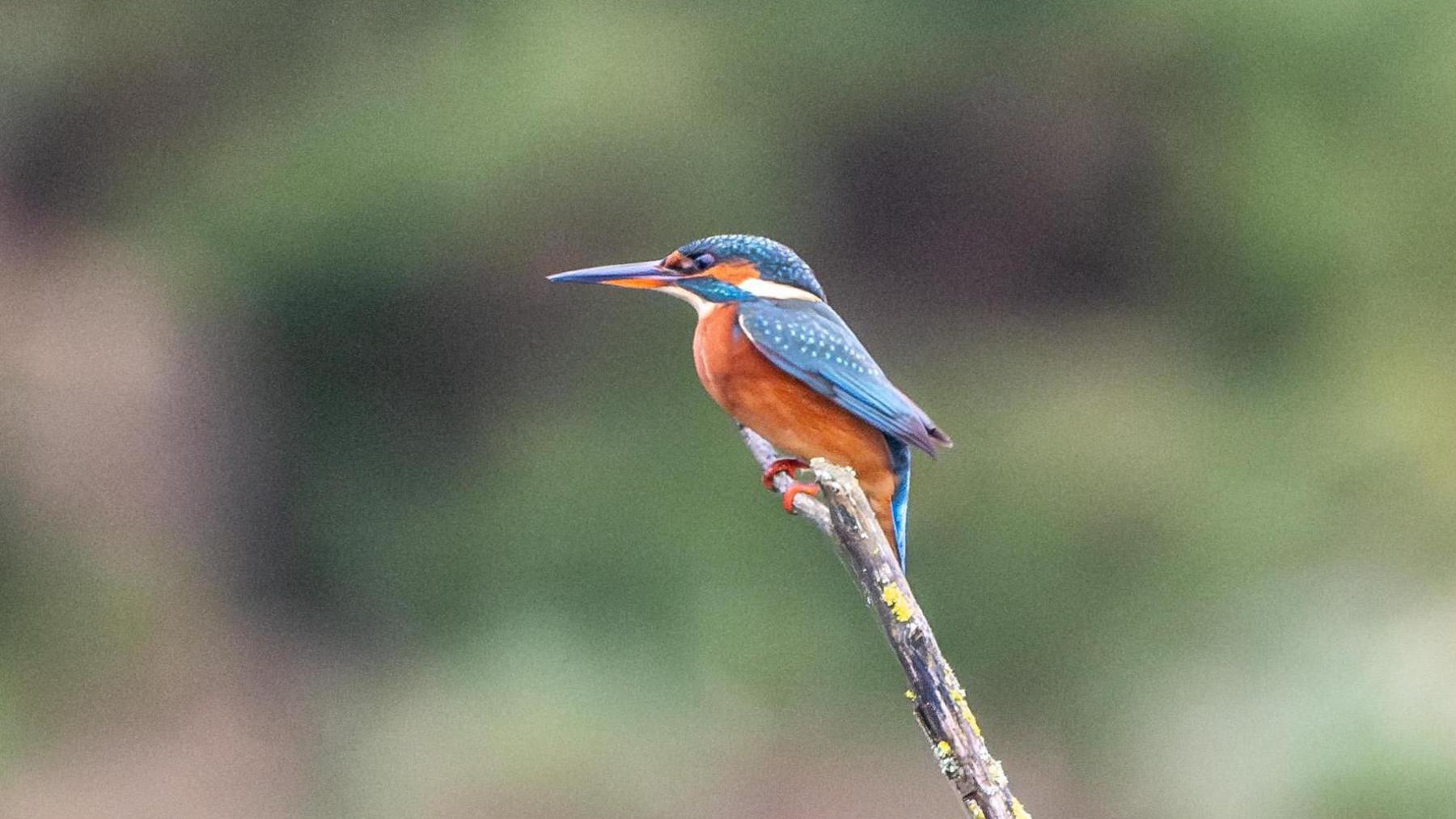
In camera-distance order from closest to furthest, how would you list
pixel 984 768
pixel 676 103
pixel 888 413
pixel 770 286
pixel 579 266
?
pixel 984 768 < pixel 888 413 < pixel 770 286 < pixel 579 266 < pixel 676 103

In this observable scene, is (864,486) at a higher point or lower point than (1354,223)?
higher

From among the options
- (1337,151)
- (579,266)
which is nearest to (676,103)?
(579,266)

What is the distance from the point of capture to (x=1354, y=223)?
4.89m

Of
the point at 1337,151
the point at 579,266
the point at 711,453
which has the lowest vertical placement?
the point at 711,453

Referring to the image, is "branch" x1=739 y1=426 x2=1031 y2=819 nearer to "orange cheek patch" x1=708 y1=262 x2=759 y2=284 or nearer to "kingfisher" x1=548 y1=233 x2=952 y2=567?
"kingfisher" x1=548 y1=233 x2=952 y2=567

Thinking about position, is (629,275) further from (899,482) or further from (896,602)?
(896,602)

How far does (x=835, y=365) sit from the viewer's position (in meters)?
1.53

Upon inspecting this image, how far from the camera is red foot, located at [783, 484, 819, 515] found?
146cm

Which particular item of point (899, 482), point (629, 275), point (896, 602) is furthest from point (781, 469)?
point (896, 602)

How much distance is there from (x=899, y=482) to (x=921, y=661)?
425 mm

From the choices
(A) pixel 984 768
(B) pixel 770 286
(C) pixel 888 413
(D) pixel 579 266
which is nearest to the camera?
(A) pixel 984 768

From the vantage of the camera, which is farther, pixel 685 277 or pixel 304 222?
pixel 304 222

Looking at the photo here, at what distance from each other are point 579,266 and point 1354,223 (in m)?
2.41

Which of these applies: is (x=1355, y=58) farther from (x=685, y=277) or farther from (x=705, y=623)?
(x=685, y=277)
